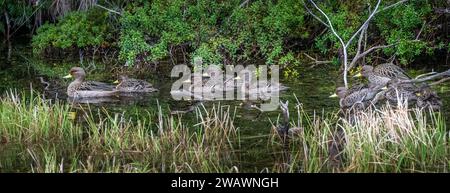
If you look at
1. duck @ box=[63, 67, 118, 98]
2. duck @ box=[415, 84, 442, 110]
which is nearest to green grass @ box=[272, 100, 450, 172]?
duck @ box=[415, 84, 442, 110]

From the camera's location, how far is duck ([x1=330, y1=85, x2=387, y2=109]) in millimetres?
11016

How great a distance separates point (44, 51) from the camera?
17.8 m

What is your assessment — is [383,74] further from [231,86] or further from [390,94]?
[231,86]

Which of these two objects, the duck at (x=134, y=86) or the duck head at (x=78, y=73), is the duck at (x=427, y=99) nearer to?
the duck at (x=134, y=86)

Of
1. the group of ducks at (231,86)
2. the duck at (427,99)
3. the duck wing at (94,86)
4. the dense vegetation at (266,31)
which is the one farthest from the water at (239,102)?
the dense vegetation at (266,31)

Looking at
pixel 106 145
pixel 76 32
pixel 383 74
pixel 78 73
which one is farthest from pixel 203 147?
pixel 76 32

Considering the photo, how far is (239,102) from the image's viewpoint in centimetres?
1209

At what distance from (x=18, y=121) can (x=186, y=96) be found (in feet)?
12.0

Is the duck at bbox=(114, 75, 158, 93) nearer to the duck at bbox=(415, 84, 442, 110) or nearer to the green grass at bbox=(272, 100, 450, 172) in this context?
the duck at bbox=(415, 84, 442, 110)
